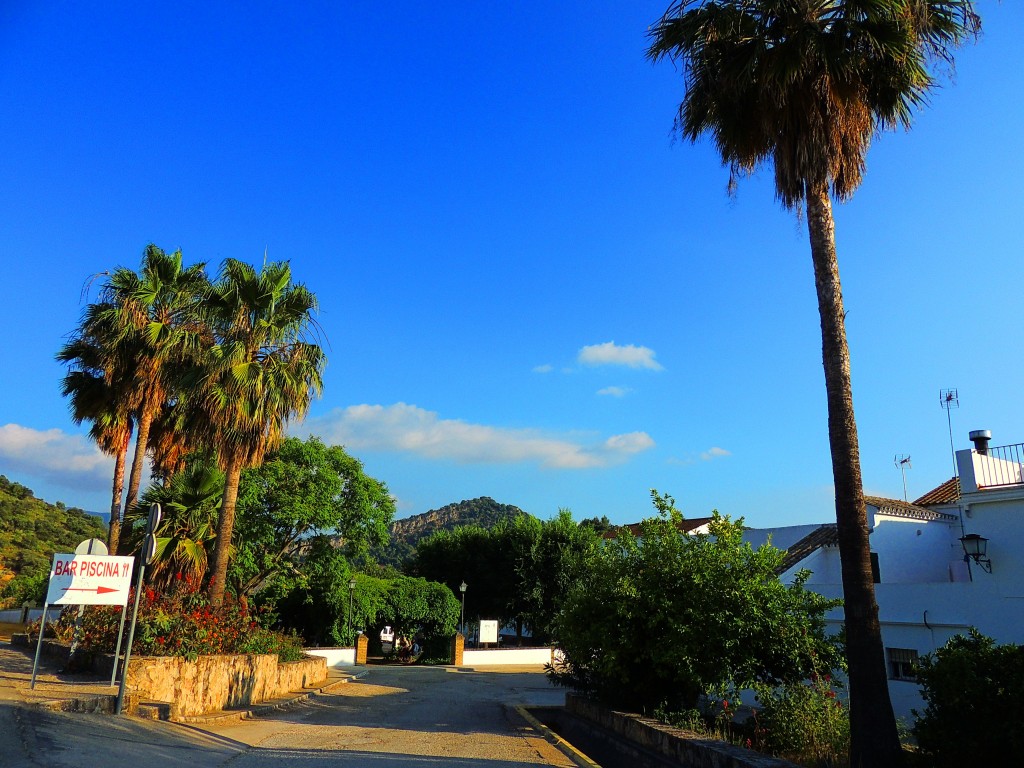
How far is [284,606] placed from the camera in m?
38.7

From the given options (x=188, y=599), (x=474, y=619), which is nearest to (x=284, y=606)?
(x=474, y=619)

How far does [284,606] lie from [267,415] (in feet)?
79.1

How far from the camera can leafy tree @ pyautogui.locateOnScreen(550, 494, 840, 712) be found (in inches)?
449

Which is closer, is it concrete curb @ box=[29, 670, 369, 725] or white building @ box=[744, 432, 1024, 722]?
concrete curb @ box=[29, 670, 369, 725]

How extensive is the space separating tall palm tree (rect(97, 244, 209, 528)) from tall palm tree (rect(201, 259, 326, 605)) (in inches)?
46.1

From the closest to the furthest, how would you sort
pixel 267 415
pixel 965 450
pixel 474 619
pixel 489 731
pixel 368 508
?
pixel 489 731 < pixel 965 450 < pixel 267 415 < pixel 368 508 < pixel 474 619

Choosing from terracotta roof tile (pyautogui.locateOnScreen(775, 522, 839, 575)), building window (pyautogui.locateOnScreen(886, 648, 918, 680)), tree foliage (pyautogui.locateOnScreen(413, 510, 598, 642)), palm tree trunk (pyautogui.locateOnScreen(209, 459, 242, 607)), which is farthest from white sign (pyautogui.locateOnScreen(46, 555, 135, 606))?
tree foliage (pyautogui.locateOnScreen(413, 510, 598, 642))

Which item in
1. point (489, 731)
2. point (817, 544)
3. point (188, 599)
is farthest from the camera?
point (817, 544)

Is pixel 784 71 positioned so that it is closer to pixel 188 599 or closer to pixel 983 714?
pixel 983 714

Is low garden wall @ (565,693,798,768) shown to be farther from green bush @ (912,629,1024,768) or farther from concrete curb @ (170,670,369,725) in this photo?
concrete curb @ (170,670,369,725)

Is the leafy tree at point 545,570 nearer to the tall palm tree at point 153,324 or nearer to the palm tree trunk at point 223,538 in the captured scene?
the tall palm tree at point 153,324

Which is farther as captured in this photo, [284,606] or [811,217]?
[284,606]

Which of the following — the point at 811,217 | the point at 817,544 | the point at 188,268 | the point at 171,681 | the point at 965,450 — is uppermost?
the point at 188,268

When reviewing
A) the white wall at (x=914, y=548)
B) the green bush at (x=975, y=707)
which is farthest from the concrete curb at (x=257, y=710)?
the white wall at (x=914, y=548)
